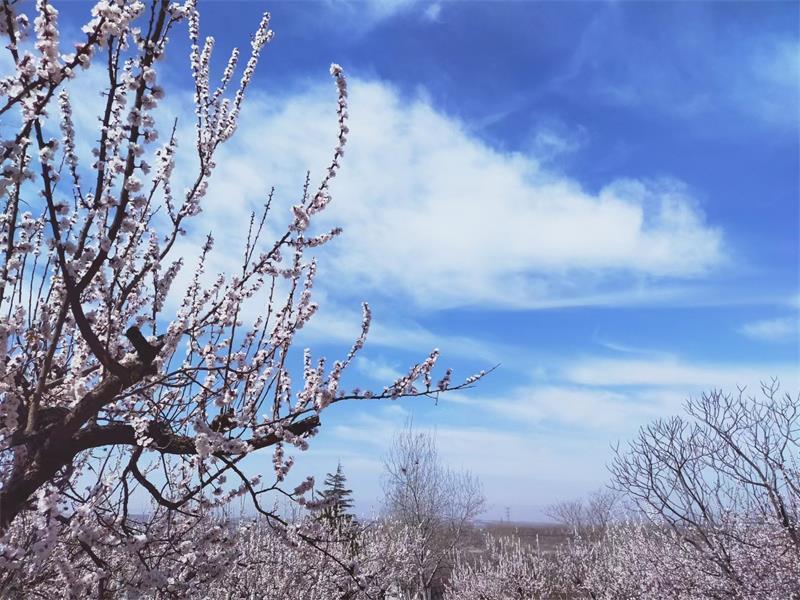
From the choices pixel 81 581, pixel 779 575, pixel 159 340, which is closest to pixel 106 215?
pixel 159 340

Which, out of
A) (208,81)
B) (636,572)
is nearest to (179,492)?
(208,81)

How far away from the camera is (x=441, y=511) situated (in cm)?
2328

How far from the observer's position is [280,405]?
3.89 m

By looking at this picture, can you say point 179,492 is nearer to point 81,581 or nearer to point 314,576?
point 81,581

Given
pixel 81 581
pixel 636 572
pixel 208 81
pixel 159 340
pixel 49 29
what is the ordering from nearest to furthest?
pixel 49 29 → pixel 159 340 → pixel 81 581 → pixel 208 81 → pixel 636 572

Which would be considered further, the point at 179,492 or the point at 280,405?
the point at 179,492

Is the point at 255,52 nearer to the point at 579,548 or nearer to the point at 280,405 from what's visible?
the point at 280,405

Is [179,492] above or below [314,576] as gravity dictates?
above

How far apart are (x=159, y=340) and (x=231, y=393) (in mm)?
897

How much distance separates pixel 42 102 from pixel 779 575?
10.7 meters

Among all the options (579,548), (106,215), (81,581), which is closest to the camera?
(106,215)

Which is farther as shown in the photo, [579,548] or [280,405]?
[579,548]

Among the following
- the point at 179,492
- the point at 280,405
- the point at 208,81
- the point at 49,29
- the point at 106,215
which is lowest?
the point at 179,492

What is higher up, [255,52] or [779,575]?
[255,52]
